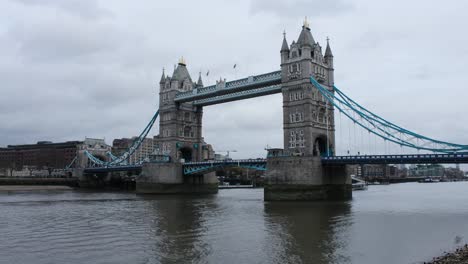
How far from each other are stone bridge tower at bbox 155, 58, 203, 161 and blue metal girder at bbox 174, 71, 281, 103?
2111 millimetres

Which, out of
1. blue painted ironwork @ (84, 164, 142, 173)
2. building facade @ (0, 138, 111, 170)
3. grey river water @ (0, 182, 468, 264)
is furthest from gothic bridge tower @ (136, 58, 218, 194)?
building facade @ (0, 138, 111, 170)

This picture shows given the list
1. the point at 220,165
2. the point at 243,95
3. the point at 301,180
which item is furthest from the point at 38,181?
the point at 301,180

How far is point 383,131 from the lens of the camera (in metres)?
50.0

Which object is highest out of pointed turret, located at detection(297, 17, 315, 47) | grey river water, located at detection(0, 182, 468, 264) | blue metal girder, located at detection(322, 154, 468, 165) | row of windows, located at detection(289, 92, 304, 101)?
pointed turret, located at detection(297, 17, 315, 47)

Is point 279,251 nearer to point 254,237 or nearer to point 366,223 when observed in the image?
point 254,237

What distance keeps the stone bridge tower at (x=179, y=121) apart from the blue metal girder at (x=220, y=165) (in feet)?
15.4

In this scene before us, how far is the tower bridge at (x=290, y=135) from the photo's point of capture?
49.4 metres

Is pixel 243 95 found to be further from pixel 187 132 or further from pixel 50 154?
pixel 50 154

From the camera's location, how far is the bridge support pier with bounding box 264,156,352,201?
49.3m

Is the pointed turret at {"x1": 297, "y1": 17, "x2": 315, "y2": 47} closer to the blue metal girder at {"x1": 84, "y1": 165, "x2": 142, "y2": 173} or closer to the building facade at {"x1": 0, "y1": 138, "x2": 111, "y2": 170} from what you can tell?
the blue metal girder at {"x1": 84, "y1": 165, "x2": 142, "y2": 173}

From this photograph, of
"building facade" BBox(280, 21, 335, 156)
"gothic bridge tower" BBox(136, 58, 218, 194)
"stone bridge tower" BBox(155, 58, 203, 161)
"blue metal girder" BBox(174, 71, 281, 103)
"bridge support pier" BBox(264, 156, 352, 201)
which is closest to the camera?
"bridge support pier" BBox(264, 156, 352, 201)

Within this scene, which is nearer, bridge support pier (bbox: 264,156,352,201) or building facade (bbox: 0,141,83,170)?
bridge support pier (bbox: 264,156,352,201)

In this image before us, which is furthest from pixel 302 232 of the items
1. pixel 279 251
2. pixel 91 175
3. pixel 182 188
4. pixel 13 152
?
pixel 13 152

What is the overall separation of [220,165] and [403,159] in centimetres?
2654
